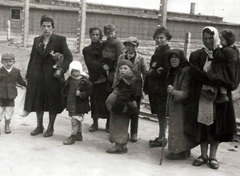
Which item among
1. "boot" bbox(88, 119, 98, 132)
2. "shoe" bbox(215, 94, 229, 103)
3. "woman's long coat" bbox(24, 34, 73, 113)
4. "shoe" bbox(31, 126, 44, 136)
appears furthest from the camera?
"boot" bbox(88, 119, 98, 132)

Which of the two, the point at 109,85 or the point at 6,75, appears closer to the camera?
the point at 6,75

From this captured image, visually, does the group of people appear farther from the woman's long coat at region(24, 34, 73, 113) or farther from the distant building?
the distant building

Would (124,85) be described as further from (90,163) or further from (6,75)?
(6,75)

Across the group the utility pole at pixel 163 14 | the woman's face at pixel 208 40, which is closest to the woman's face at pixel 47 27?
the woman's face at pixel 208 40

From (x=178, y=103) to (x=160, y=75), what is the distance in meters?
0.68

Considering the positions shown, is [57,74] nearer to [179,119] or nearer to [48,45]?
[48,45]

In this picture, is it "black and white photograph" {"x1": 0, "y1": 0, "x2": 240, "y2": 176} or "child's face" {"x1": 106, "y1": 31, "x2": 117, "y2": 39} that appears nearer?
"black and white photograph" {"x1": 0, "y1": 0, "x2": 240, "y2": 176}

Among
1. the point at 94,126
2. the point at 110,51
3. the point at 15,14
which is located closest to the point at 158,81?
the point at 110,51

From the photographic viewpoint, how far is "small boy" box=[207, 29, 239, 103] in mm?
4719

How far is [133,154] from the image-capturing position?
18.4 feet

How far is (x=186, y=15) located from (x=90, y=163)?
30089mm

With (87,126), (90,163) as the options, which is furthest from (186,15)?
(90,163)

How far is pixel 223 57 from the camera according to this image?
471 cm

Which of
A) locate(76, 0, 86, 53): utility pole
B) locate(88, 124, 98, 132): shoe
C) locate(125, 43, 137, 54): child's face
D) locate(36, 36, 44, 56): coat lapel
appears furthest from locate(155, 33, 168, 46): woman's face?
locate(76, 0, 86, 53): utility pole
